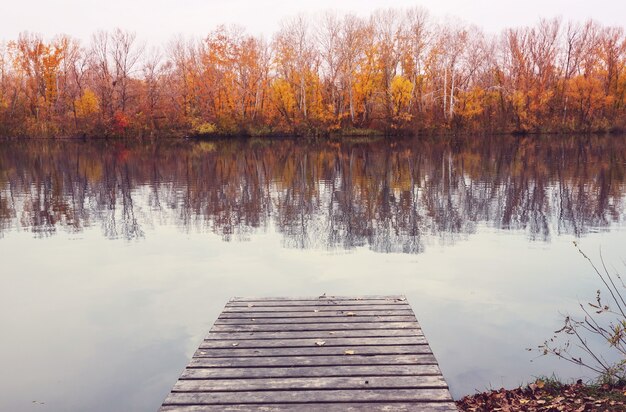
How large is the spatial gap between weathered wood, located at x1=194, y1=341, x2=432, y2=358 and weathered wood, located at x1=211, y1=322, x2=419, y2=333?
1.94 ft

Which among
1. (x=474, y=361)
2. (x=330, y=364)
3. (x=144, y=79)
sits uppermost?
(x=144, y=79)

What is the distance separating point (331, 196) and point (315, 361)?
51.1 ft

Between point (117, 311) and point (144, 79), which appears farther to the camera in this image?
point (144, 79)

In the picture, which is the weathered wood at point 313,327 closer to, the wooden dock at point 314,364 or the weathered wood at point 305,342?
the wooden dock at point 314,364

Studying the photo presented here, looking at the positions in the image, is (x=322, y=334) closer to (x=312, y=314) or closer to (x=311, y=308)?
(x=312, y=314)

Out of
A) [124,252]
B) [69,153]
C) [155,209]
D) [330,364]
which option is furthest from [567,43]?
[330,364]

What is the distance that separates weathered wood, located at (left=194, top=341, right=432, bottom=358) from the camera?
19.4 feet

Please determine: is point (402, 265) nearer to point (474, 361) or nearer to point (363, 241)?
point (363, 241)

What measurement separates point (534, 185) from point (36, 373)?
20.4 meters

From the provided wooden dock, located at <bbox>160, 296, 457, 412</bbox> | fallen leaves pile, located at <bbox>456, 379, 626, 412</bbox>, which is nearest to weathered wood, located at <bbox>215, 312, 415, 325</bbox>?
wooden dock, located at <bbox>160, 296, 457, 412</bbox>

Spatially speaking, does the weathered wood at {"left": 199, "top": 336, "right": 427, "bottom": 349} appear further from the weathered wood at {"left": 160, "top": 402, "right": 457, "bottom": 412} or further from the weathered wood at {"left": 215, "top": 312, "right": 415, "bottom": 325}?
the weathered wood at {"left": 160, "top": 402, "right": 457, "bottom": 412}

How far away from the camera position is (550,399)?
6.08 metres

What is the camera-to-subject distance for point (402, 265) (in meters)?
12.0

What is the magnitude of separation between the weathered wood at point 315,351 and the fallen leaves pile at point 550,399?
0.87m
